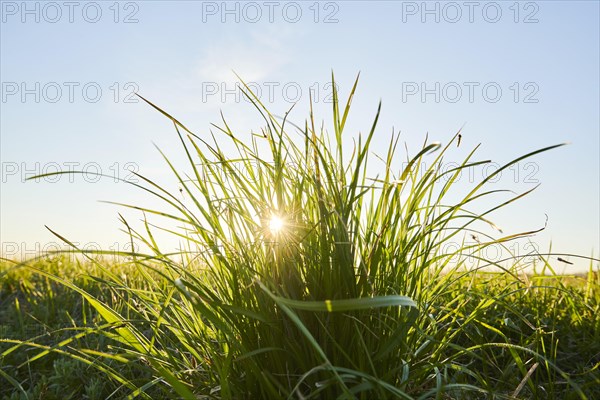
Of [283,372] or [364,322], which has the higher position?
[364,322]

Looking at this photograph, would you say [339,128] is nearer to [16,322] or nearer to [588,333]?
[588,333]

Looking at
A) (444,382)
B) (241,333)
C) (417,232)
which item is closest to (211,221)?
(241,333)

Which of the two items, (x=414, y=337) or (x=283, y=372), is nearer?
(x=283, y=372)

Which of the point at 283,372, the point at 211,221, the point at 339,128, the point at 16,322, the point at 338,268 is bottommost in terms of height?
the point at 16,322

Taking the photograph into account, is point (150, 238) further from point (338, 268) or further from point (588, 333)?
point (588, 333)

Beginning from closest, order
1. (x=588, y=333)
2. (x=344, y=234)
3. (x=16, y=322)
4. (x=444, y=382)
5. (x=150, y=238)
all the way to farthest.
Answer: (x=344, y=234)
(x=444, y=382)
(x=150, y=238)
(x=588, y=333)
(x=16, y=322)

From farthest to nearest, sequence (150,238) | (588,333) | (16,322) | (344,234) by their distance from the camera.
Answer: (16,322) → (588,333) → (150,238) → (344,234)

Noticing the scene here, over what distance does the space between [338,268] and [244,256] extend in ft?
0.83

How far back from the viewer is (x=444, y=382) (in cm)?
150

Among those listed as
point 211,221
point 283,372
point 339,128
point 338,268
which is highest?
point 339,128

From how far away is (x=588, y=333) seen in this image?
237 centimetres

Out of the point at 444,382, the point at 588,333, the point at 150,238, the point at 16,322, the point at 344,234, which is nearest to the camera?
the point at 344,234

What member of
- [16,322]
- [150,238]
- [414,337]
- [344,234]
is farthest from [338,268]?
[16,322]

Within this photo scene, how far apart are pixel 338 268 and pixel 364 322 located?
17cm
